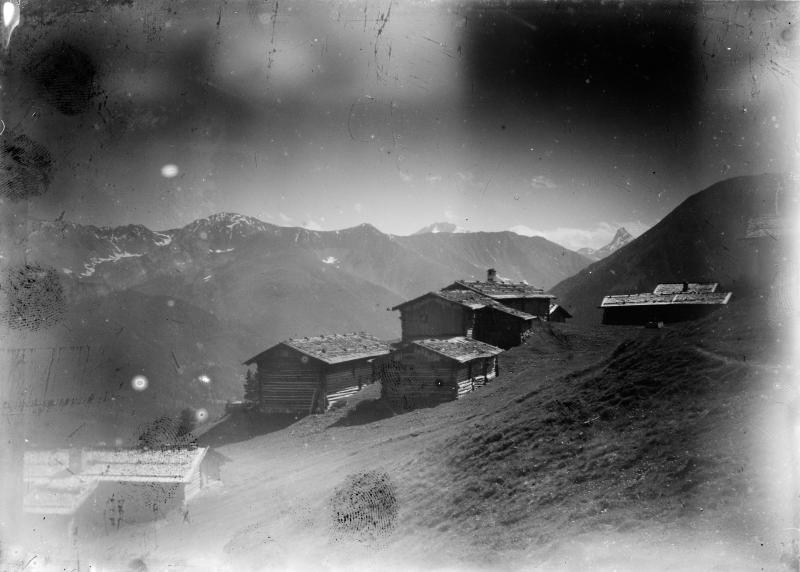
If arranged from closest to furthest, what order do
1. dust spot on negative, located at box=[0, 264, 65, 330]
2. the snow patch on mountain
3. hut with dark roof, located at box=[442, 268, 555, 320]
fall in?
dust spot on negative, located at box=[0, 264, 65, 330] < hut with dark roof, located at box=[442, 268, 555, 320] < the snow patch on mountain

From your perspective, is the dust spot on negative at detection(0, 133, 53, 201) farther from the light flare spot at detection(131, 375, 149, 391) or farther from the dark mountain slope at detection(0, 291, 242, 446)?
the light flare spot at detection(131, 375, 149, 391)

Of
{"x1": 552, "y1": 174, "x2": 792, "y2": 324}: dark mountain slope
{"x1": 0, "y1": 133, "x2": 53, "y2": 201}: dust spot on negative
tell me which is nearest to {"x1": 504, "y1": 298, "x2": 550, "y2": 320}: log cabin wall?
{"x1": 552, "y1": 174, "x2": 792, "y2": 324}: dark mountain slope

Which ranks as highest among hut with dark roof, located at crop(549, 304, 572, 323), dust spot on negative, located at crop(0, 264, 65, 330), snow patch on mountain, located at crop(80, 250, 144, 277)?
snow patch on mountain, located at crop(80, 250, 144, 277)

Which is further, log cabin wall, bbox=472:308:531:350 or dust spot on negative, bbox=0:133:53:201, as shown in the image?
log cabin wall, bbox=472:308:531:350

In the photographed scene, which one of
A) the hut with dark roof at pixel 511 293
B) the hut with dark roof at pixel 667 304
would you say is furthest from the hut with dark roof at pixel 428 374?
the hut with dark roof at pixel 667 304

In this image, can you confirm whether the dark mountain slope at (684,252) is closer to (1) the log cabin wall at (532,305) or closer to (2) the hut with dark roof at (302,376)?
(1) the log cabin wall at (532,305)

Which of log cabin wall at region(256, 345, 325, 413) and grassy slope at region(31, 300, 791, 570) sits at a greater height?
grassy slope at region(31, 300, 791, 570)

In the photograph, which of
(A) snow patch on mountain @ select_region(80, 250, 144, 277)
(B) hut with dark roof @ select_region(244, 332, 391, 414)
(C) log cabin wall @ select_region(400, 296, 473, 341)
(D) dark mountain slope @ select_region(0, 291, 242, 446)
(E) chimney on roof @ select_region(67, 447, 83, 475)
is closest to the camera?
(E) chimney on roof @ select_region(67, 447, 83, 475)
